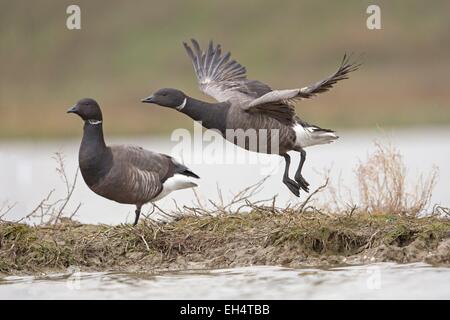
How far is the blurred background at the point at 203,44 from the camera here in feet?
120

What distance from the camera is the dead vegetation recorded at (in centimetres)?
1062

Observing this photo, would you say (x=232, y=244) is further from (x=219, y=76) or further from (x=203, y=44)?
(x=203, y=44)

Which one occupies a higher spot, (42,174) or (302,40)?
(302,40)

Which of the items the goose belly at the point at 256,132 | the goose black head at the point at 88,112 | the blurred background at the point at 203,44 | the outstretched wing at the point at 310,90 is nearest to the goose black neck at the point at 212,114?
the goose belly at the point at 256,132

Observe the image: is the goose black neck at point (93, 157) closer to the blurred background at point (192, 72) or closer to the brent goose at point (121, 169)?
the brent goose at point (121, 169)

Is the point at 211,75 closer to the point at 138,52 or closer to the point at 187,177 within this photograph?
the point at 187,177

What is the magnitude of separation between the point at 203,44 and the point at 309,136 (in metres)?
31.2

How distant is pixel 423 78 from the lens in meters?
40.1

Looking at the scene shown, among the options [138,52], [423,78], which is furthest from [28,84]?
[423,78]

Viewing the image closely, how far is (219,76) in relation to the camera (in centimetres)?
1473

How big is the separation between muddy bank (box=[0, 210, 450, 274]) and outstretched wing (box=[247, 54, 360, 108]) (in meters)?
1.51

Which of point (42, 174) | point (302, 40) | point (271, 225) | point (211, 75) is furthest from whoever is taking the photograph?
point (302, 40)

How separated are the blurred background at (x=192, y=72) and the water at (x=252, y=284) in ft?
41.7
